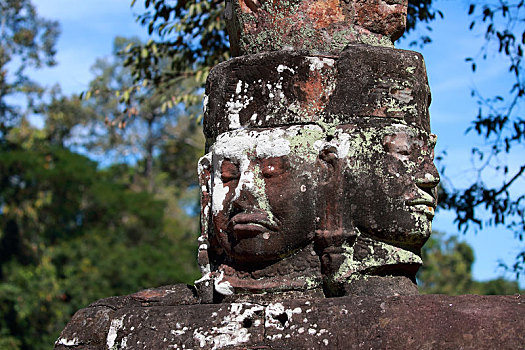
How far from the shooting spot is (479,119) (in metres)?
6.74

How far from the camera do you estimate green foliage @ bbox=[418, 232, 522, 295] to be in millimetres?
23141

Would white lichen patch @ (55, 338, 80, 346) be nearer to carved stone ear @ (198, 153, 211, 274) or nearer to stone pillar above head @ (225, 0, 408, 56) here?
carved stone ear @ (198, 153, 211, 274)

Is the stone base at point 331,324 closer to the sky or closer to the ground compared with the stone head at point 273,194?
closer to the ground

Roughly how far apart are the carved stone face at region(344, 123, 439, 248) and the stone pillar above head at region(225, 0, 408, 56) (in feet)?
1.89

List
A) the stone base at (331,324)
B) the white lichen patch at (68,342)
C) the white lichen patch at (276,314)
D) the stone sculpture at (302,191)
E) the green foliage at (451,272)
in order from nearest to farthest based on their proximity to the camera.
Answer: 1. the stone base at (331,324)
2. the white lichen patch at (276,314)
3. the stone sculpture at (302,191)
4. the white lichen patch at (68,342)
5. the green foliage at (451,272)

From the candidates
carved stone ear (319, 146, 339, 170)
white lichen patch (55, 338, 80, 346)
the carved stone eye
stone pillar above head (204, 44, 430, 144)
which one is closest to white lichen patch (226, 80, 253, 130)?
stone pillar above head (204, 44, 430, 144)

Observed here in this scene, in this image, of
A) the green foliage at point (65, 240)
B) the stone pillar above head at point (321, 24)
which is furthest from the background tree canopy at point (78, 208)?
the stone pillar above head at point (321, 24)

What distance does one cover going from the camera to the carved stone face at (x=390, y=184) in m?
3.54

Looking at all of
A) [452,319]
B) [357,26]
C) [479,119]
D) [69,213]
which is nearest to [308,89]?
[357,26]

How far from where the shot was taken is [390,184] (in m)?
3.56

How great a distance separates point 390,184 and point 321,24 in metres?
0.97

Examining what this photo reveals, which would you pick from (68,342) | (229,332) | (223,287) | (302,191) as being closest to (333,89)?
(302,191)

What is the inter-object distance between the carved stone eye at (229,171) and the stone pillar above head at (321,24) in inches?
26.7

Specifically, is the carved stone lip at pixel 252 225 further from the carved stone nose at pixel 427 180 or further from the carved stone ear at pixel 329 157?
the carved stone nose at pixel 427 180
